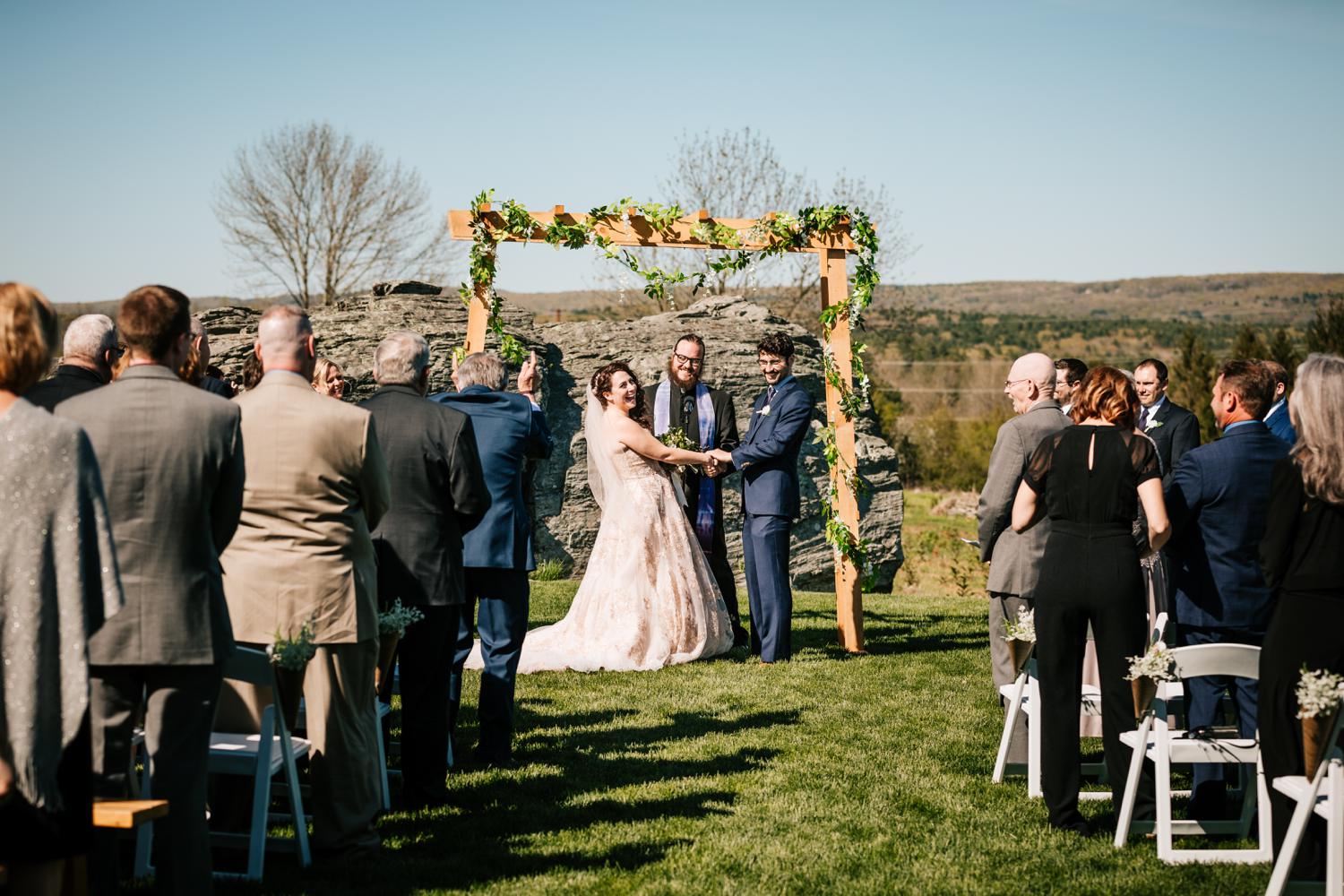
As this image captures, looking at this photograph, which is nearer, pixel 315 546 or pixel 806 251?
pixel 315 546

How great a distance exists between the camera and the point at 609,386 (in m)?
8.70

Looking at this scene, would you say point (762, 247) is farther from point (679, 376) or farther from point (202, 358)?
point (202, 358)

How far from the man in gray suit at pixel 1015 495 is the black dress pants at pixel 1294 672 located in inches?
70.6

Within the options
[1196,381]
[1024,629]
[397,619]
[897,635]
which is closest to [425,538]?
[397,619]

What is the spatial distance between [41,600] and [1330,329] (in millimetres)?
29929

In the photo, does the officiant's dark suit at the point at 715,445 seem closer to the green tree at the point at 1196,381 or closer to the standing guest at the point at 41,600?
the standing guest at the point at 41,600

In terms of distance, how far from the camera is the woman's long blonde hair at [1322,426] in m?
4.04

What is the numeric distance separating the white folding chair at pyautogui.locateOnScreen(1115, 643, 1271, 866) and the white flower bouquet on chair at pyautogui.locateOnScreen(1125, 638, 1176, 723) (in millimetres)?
37

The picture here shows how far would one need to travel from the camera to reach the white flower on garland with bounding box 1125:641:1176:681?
4531 millimetres

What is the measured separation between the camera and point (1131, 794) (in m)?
4.88

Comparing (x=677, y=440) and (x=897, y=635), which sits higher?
(x=677, y=440)

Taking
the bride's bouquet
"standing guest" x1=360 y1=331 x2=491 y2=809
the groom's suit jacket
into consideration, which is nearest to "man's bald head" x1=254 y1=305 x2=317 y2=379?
"standing guest" x1=360 y1=331 x2=491 y2=809

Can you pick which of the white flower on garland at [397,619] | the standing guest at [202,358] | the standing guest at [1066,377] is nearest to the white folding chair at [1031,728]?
the standing guest at [1066,377]

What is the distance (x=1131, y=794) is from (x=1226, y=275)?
130658 mm
